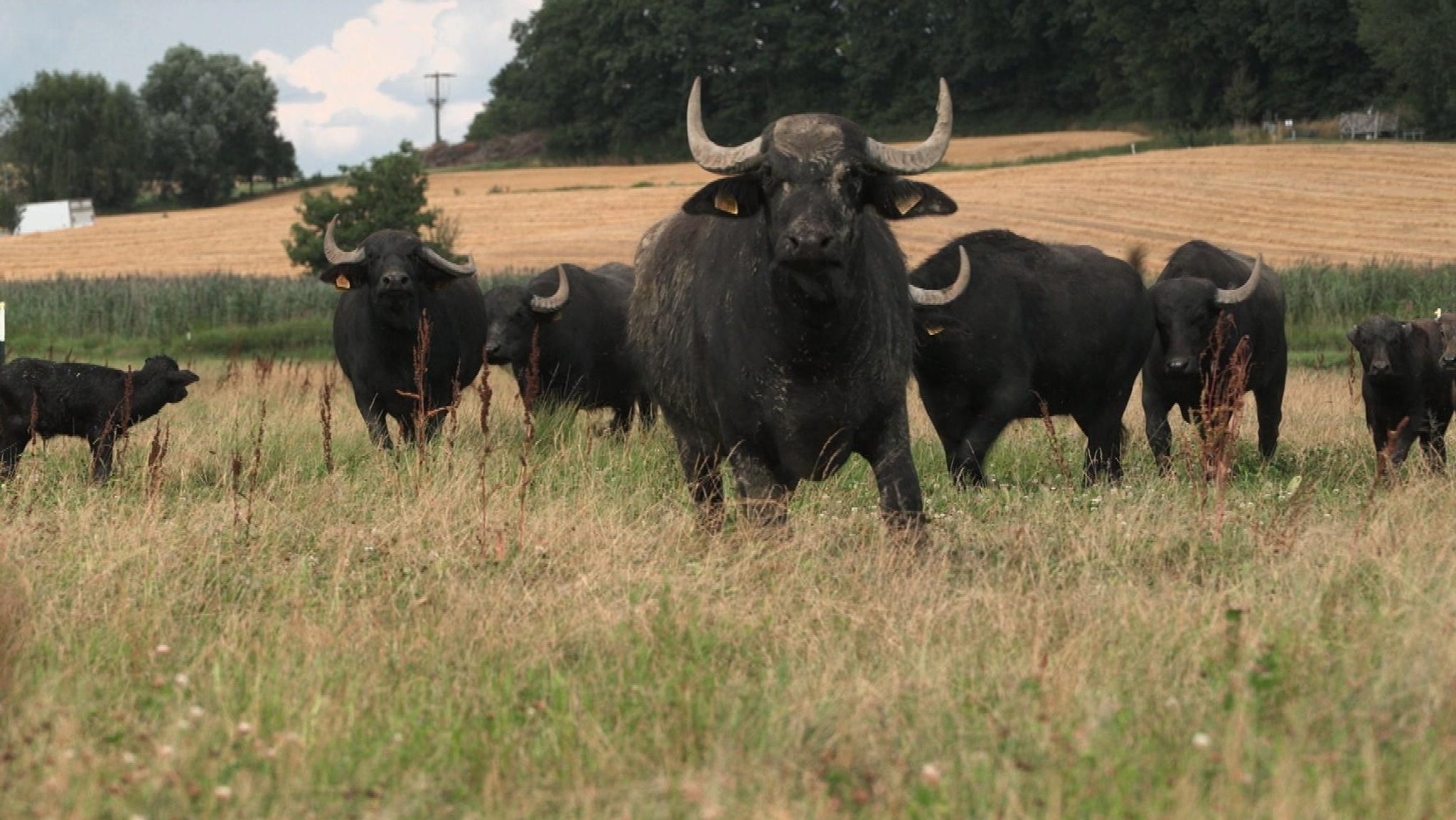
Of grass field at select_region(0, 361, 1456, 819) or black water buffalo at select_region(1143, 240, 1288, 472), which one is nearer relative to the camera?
grass field at select_region(0, 361, 1456, 819)

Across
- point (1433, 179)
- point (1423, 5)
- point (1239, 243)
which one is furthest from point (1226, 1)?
point (1239, 243)

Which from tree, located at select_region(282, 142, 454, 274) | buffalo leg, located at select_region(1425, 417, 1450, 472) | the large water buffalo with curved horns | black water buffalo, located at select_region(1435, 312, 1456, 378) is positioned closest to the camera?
the large water buffalo with curved horns

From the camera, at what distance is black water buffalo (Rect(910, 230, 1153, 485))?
1088 centimetres

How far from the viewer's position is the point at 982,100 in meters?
81.5

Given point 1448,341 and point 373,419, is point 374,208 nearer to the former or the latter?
point 373,419

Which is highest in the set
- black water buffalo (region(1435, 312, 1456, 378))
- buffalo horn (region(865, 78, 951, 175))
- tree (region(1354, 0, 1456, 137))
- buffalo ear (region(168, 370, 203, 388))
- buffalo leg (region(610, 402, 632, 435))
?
tree (region(1354, 0, 1456, 137))

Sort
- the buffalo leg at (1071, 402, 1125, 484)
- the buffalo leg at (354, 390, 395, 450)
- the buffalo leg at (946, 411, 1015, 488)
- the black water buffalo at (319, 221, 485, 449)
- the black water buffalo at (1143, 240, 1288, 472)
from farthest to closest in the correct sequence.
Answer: the black water buffalo at (319, 221, 485, 449) → the buffalo leg at (354, 390, 395, 450) → the black water buffalo at (1143, 240, 1288, 472) → the buffalo leg at (1071, 402, 1125, 484) → the buffalo leg at (946, 411, 1015, 488)

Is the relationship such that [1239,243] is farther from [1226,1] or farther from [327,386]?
[327,386]

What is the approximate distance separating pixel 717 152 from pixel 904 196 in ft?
2.91

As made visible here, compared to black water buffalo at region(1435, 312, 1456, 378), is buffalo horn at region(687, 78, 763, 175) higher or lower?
higher

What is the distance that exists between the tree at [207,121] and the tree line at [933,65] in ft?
48.9

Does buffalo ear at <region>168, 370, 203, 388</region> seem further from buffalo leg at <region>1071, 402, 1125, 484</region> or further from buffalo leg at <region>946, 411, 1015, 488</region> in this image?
buffalo leg at <region>1071, 402, 1125, 484</region>

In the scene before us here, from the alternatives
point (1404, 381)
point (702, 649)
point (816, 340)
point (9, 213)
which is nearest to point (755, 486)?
point (816, 340)

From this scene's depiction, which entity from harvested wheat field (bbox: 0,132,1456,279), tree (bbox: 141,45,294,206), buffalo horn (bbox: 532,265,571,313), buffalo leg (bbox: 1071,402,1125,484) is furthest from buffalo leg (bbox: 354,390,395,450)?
tree (bbox: 141,45,294,206)
